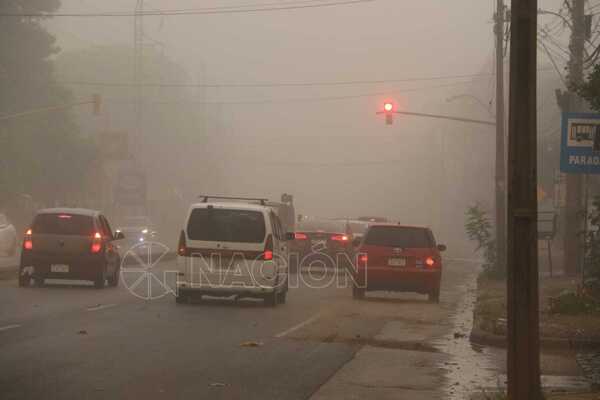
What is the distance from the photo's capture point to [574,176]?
106 feet

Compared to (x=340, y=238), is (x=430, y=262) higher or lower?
lower

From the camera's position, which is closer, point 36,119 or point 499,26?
point 499,26

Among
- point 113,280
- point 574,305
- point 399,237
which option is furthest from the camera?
point 113,280

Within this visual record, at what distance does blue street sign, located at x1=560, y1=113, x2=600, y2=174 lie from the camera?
16.3m

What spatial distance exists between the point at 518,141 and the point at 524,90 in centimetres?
41

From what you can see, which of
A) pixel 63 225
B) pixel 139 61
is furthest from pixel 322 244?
pixel 139 61

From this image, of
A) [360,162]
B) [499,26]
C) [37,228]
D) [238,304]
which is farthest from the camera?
[360,162]

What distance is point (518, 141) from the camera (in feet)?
30.6

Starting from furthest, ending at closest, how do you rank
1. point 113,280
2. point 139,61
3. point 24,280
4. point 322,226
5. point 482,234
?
point 139,61 < point 482,234 < point 322,226 < point 113,280 < point 24,280

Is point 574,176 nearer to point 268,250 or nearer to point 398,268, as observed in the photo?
point 398,268

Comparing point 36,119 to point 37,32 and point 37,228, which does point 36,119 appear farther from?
point 37,228

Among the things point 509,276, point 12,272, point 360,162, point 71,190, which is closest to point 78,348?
point 509,276

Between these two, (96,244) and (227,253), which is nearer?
(227,253)

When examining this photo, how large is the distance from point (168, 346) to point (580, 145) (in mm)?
6466
